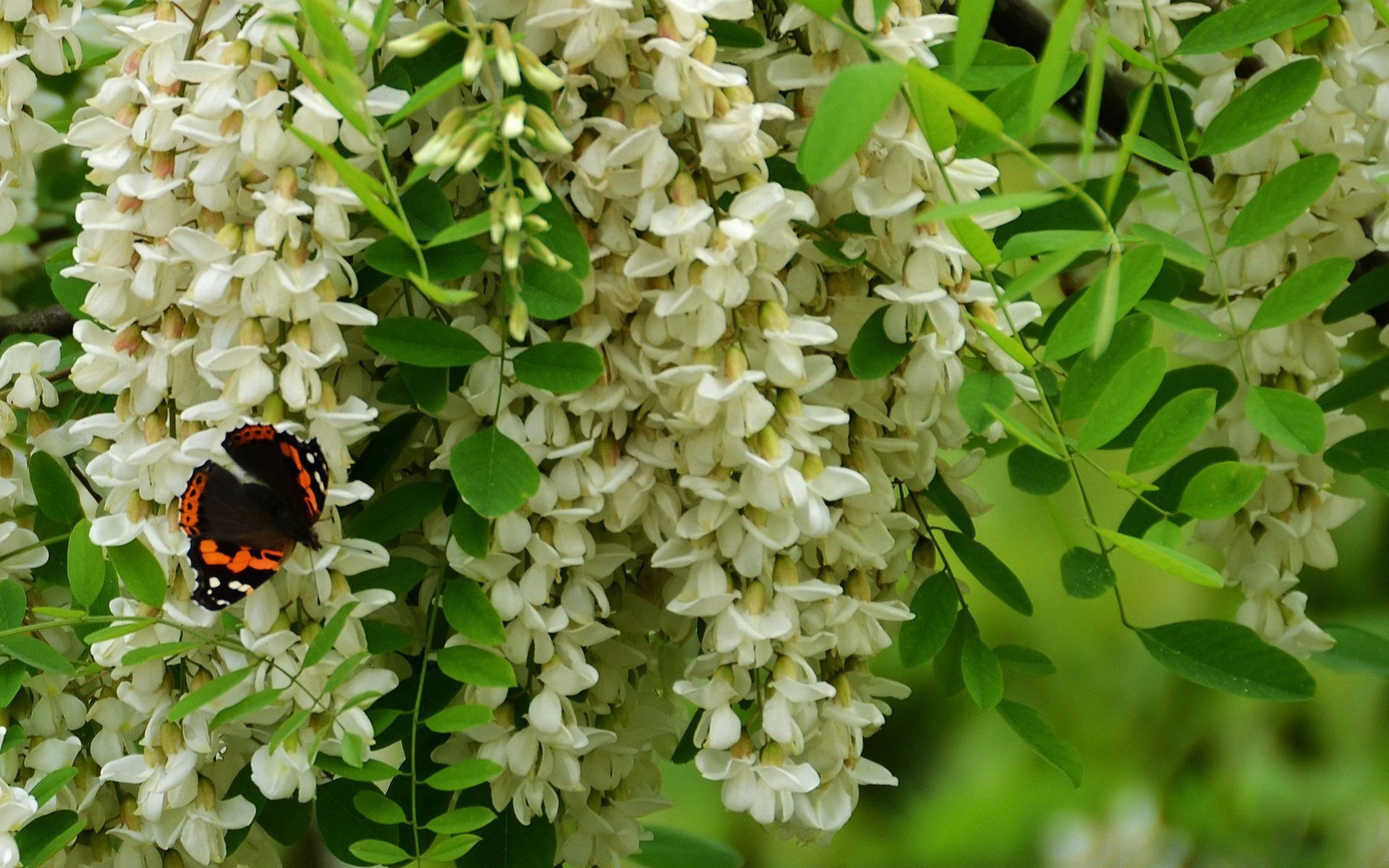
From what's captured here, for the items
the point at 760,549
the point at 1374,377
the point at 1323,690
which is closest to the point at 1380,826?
the point at 1323,690

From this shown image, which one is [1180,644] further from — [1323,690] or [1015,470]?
[1323,690]

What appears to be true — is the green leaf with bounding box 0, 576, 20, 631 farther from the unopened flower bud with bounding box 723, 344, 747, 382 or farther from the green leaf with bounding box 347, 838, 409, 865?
the unopened flower bud with bounding box 723, 344, 747, 382

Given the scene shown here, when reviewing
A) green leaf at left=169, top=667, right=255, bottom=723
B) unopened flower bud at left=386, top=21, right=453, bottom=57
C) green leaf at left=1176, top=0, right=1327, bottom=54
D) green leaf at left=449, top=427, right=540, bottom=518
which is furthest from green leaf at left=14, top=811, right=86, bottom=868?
green leaf at left=1176, top=0, right=1327, bottom=54

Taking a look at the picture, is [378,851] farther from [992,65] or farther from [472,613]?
[992,65]

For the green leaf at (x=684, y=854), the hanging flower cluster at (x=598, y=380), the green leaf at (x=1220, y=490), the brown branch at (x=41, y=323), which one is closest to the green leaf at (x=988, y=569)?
the hanging flower cluster at (x=598, y=380)

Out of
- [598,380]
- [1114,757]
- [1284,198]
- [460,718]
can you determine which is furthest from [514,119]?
[1114,757]
